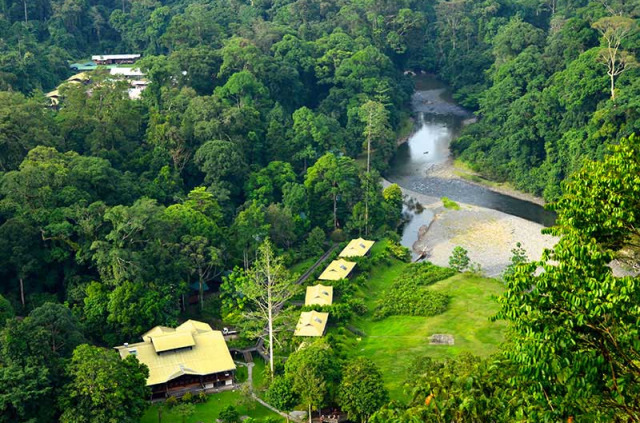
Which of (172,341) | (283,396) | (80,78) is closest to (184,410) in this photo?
(283,396)

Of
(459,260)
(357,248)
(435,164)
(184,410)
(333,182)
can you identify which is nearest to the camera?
(184,410)

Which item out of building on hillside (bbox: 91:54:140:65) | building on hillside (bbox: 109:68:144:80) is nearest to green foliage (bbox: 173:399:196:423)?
building on hillside (bbox: 109:68:144:80)

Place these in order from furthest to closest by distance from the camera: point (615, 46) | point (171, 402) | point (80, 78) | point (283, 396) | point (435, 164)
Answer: point (435, 164) < point (80, 78) < point (615, 46) < point (171, 402) < point (283, 396)

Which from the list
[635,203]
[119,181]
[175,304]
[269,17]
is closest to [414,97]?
[269,17]

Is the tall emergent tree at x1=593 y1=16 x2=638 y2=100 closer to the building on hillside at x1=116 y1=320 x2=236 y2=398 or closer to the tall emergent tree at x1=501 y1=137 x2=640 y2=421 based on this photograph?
the building on hillside at x1=116 y1=320 x2=236 y2=398

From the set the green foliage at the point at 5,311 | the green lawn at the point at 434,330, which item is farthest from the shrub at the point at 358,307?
the green foliage at the point at 5,311

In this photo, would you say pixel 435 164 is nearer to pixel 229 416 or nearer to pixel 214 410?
pixel 214 410
